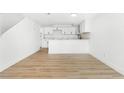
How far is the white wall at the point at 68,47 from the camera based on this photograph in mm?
6832

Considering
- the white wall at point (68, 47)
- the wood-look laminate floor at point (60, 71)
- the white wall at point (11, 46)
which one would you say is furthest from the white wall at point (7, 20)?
the white wall at point (68, 47)

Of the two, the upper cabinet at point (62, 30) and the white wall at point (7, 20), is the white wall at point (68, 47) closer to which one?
the white wall at point (7, 20)

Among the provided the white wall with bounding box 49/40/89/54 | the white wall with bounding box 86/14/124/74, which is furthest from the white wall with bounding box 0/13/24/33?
the white wall with bounding box 86/14/124/74

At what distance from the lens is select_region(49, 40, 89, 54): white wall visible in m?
6.83

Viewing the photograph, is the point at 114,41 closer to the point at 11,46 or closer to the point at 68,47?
the point at 11,46

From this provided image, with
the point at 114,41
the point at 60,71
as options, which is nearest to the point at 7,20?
the point at 60,71

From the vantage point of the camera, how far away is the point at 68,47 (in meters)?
6.84

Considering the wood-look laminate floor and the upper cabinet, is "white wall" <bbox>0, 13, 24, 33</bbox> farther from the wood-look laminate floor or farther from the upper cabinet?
the upper cabinet

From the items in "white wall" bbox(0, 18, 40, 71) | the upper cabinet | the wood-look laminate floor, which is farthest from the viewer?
the upper cabinet

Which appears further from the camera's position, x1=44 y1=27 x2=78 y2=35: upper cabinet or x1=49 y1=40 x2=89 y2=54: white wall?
x1=44 y1=27 x2=78 y2=35: upper cabinet

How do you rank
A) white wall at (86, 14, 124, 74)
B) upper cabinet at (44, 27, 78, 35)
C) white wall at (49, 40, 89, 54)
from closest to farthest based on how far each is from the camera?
white wall at (86, 14, 124, 74), white wall at (49, 40, 89, 54), upper cabinet at (44, 27, 78, 35)
